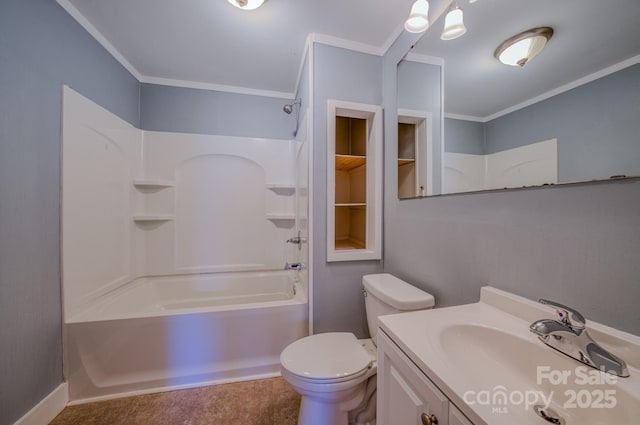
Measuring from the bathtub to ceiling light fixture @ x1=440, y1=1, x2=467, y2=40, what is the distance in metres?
1.75

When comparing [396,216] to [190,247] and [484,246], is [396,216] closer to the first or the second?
[484,246]

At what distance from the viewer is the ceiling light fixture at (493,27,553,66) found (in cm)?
70

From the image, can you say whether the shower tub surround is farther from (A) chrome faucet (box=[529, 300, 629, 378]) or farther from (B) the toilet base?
(A) chrome faucet (box=[529, 300, 629, 378])

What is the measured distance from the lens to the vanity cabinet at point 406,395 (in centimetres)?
48

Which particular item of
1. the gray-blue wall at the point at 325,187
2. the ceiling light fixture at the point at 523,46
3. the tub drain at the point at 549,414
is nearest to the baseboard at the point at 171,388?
the gray-blue wall at the point at 325,187

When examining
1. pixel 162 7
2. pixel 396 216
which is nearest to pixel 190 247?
pixel 162 7

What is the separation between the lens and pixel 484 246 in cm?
88

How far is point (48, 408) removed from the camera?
47.3 inches

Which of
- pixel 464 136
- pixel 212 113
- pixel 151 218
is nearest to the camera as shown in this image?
pixel 464 136

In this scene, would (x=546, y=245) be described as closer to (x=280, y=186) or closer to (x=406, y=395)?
(x=406, y=395)

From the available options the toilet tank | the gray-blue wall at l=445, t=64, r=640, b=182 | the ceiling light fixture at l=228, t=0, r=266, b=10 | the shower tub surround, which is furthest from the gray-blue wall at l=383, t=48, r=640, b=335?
the ceiling light fixture at l=228, t=0, r=266, b=10

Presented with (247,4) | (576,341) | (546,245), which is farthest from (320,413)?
(247,4)

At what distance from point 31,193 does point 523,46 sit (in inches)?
93.4

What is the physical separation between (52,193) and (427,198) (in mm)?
2221
